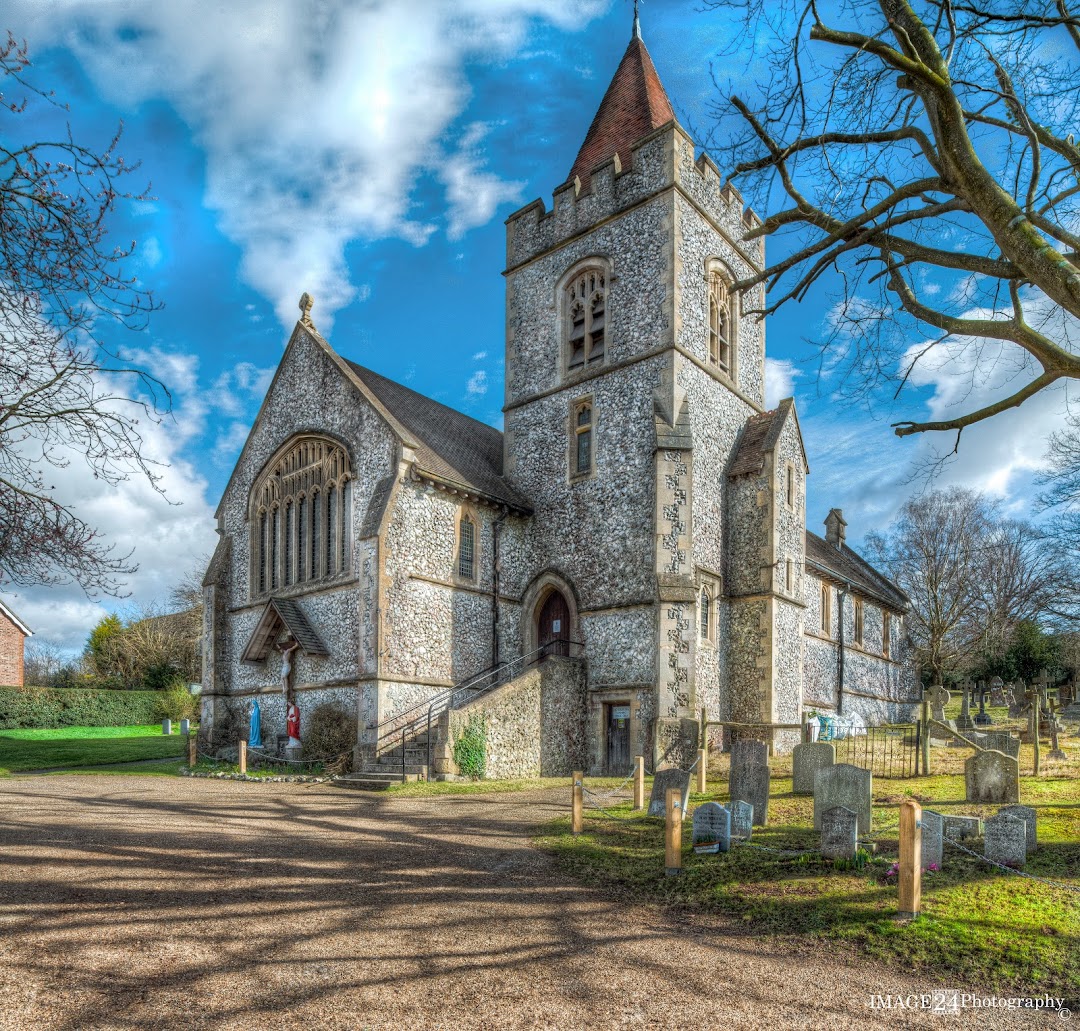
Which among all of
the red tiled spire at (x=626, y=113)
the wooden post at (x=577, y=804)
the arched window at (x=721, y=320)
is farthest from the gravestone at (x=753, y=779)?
the red tiled spire at (x=626, y=113)

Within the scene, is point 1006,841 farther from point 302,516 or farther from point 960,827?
point 302,516

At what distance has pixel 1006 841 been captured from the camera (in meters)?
7.91

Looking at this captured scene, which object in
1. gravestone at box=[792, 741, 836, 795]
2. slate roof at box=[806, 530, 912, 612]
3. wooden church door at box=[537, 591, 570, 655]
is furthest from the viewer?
slate roof at box=[806, 530, 912, 612]

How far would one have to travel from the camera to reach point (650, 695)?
63.1 ft

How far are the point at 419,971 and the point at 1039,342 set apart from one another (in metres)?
7.85

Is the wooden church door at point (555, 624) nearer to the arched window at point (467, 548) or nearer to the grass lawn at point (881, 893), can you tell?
the arched window at point (467, 548)

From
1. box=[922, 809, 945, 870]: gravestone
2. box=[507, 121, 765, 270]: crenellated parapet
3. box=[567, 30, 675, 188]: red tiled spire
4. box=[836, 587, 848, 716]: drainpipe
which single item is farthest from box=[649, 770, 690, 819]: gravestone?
box=[836, 587, 848, 716]: drainpipe

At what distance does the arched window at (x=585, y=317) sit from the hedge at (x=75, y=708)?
29.2 metres

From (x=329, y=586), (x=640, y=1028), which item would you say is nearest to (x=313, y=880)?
(x=640, y=1028)

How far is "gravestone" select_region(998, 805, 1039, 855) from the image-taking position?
26.8 ft

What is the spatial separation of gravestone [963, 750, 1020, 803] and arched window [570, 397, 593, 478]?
1249cm

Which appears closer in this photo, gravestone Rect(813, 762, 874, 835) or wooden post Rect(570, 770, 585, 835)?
gravestone Rect(813, 762, 874, 835)

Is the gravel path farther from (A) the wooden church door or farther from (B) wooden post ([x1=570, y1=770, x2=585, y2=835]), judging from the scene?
(A) the wooden church door

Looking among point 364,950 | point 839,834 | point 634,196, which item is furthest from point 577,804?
point 634,196
